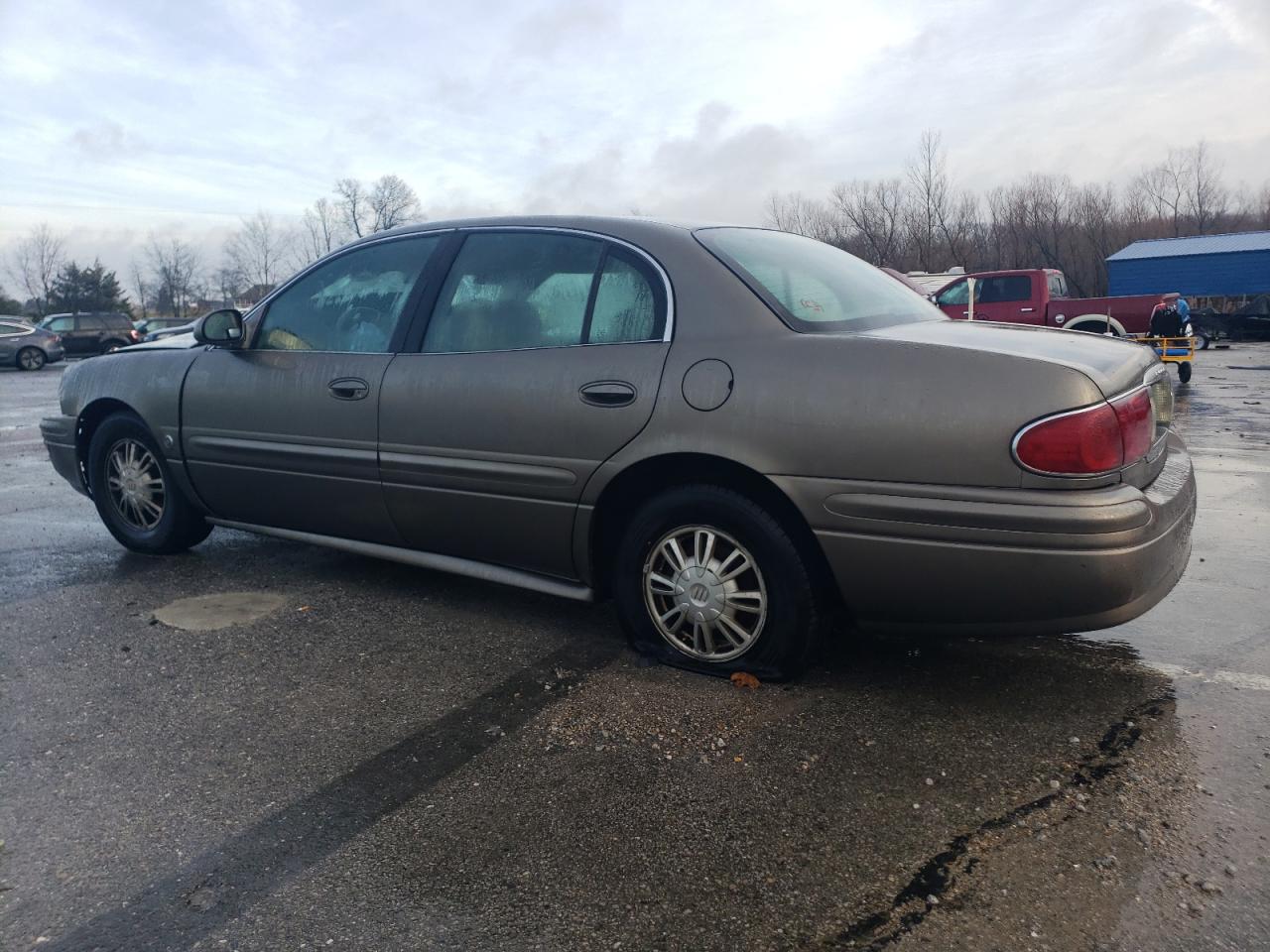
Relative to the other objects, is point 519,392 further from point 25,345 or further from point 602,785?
point 25,345

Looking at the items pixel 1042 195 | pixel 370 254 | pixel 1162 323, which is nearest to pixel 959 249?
pixel 1042 195

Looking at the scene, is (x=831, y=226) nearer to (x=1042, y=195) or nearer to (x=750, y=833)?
(x=1042, y=195)

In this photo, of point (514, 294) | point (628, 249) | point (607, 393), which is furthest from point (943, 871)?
point (514, 294)

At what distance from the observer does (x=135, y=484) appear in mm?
5168

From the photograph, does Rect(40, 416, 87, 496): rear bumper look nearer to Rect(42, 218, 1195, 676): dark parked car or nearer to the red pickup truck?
Rect(42, 218, 1195, 676): dark parked car

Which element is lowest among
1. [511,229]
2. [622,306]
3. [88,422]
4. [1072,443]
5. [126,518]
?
[126,518]

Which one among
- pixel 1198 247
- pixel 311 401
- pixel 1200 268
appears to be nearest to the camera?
pixel 311 401

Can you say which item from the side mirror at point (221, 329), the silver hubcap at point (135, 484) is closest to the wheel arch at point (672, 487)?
the side mirror at point (221, 329)

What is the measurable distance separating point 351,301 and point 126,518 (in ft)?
6.61

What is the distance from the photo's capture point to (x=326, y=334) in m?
4.39

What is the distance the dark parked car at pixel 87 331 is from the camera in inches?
1287

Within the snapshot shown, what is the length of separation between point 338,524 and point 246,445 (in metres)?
0.62

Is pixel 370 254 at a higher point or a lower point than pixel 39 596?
higher

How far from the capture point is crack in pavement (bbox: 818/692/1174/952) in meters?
2.06
